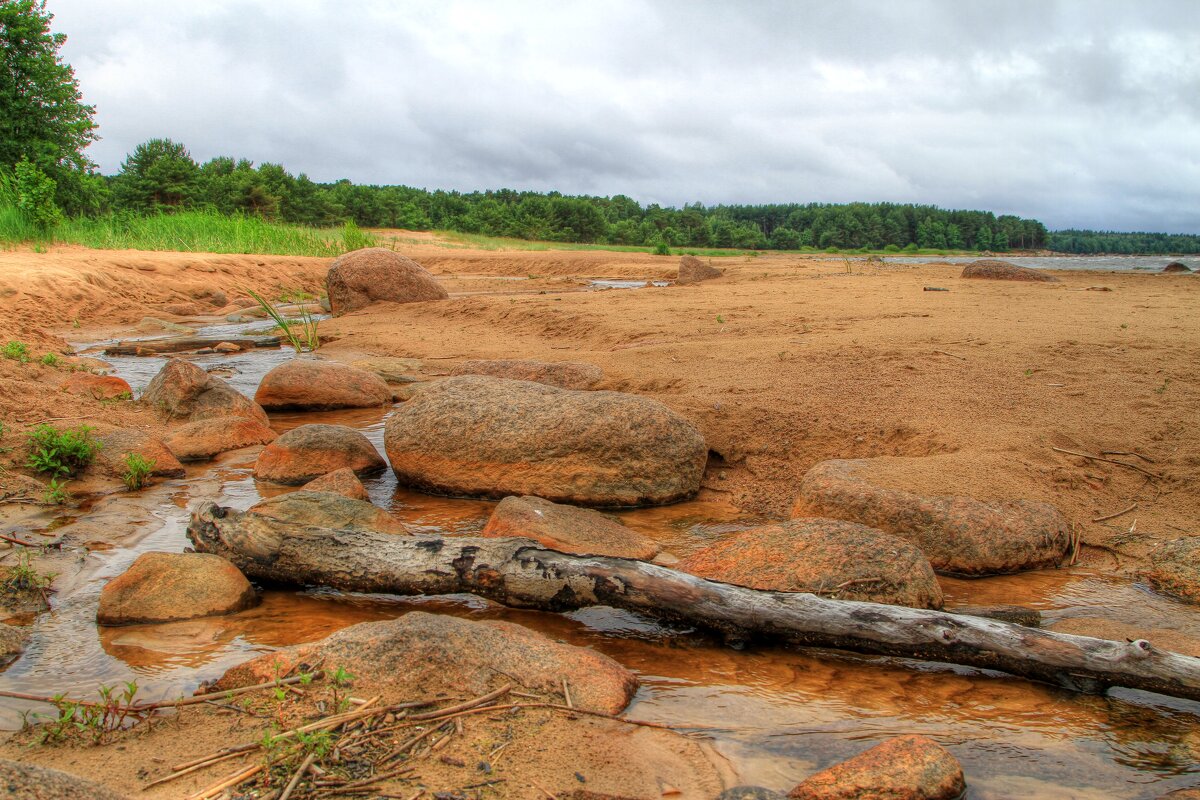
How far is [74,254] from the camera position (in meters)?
15.4

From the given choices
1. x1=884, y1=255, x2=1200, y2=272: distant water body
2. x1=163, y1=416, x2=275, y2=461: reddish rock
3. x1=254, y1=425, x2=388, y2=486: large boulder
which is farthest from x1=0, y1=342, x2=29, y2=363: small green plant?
x1=884, y1=255, x2=1200, y2=272: distant water body

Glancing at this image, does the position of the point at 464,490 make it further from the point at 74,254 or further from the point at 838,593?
the point at 74,254

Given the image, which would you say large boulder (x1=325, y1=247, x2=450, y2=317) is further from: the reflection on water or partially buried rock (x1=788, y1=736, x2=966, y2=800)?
partially buried rock (x1=788, y1=736, x2=966, y2=800)

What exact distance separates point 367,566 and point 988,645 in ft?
8.83

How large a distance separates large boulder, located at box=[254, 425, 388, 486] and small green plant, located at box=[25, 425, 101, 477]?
1081 millimetres

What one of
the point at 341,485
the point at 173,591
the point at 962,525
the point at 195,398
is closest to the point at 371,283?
the point at 195,398

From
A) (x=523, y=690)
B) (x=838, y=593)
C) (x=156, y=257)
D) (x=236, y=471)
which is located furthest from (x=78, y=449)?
(x=156, y=257)

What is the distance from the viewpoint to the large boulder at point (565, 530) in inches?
181

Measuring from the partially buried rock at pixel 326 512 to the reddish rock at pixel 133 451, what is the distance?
191cm

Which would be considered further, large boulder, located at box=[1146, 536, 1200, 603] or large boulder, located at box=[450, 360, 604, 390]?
large boulder, located at box=[450, 360, 604, 390]

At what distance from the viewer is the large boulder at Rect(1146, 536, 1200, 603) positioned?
396 centimetres

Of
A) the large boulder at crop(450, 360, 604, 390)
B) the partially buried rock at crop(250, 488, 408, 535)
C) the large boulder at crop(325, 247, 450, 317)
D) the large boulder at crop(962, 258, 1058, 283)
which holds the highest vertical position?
the large boulder at crop(962, 258, 1058, 283)

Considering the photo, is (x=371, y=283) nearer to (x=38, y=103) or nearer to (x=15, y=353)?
(x=15, y=353)

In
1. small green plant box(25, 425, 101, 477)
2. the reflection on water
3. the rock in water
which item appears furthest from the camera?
the rock in water
